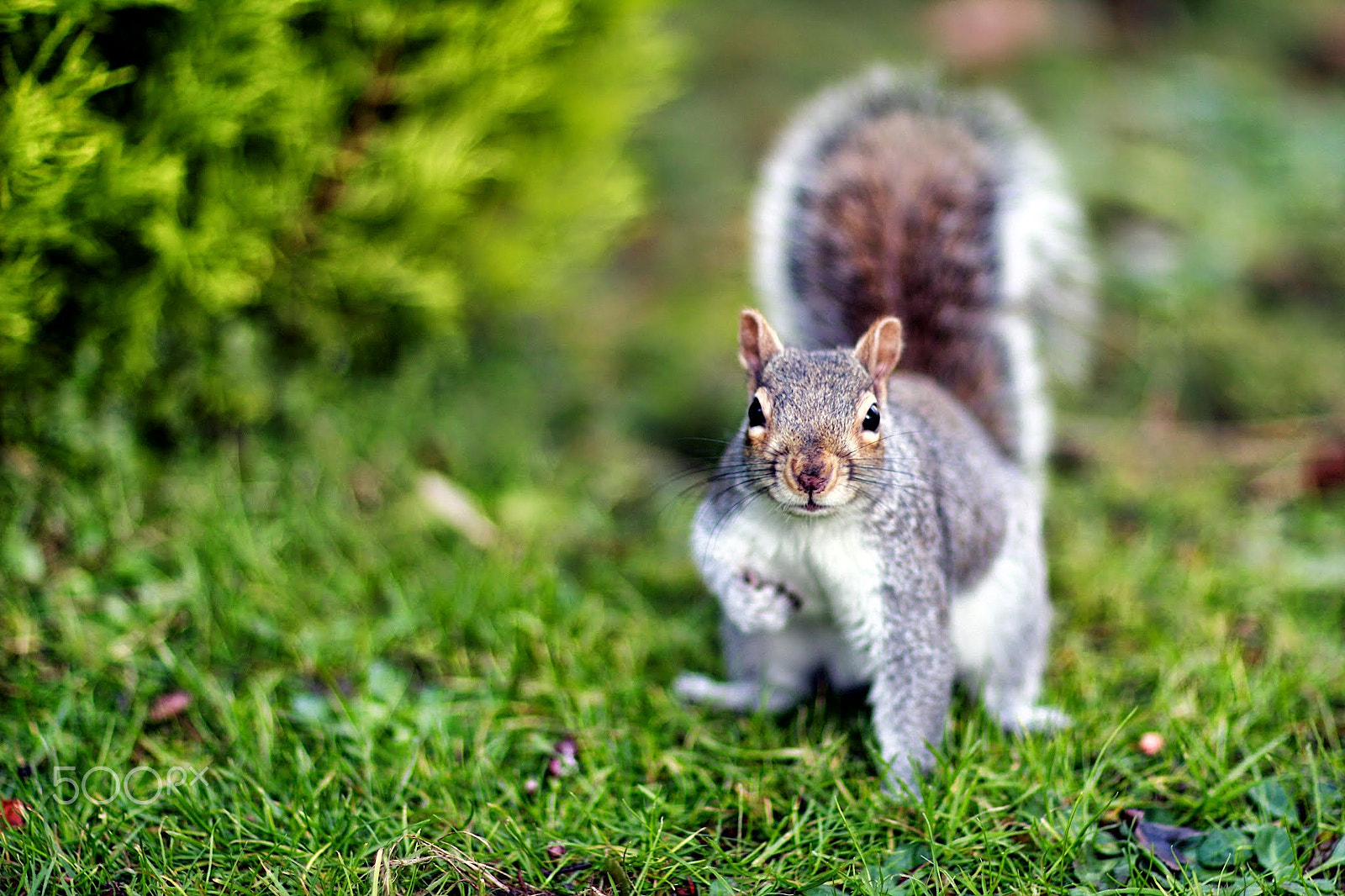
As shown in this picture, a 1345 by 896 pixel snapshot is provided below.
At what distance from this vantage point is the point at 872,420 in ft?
6.81

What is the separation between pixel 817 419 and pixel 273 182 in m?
1.92

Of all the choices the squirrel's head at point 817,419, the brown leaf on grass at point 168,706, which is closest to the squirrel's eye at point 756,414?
the squirrel's head at point 817,419

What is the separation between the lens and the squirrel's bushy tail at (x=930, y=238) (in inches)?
104

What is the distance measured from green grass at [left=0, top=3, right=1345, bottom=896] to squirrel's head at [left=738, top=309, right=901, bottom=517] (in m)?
0.61

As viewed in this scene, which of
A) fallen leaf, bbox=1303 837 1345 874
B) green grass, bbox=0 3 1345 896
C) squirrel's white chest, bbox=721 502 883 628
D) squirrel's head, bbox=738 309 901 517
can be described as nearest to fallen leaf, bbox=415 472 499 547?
green grass, bbox=0 3 1345 896

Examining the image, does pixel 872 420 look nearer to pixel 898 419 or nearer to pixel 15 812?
pixel 898 419

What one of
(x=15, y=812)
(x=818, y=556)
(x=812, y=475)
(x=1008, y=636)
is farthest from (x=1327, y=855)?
(x=15, y=812)

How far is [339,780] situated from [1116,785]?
5.18ft

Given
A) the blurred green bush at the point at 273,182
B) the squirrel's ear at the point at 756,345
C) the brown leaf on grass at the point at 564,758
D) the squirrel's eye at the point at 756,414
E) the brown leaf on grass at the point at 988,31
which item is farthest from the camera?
the brown leaf on grass at the point at 988,31

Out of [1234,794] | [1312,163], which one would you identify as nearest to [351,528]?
[1234,794]

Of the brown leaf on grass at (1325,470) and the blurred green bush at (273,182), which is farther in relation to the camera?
the brown leaf on grass at (1325,470)

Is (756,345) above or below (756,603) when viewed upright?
above

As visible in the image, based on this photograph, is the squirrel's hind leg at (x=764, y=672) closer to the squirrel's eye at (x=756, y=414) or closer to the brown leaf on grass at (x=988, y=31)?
the squirrel's eye at (x=756, y=414)

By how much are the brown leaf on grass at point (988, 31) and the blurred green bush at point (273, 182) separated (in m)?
2.94
